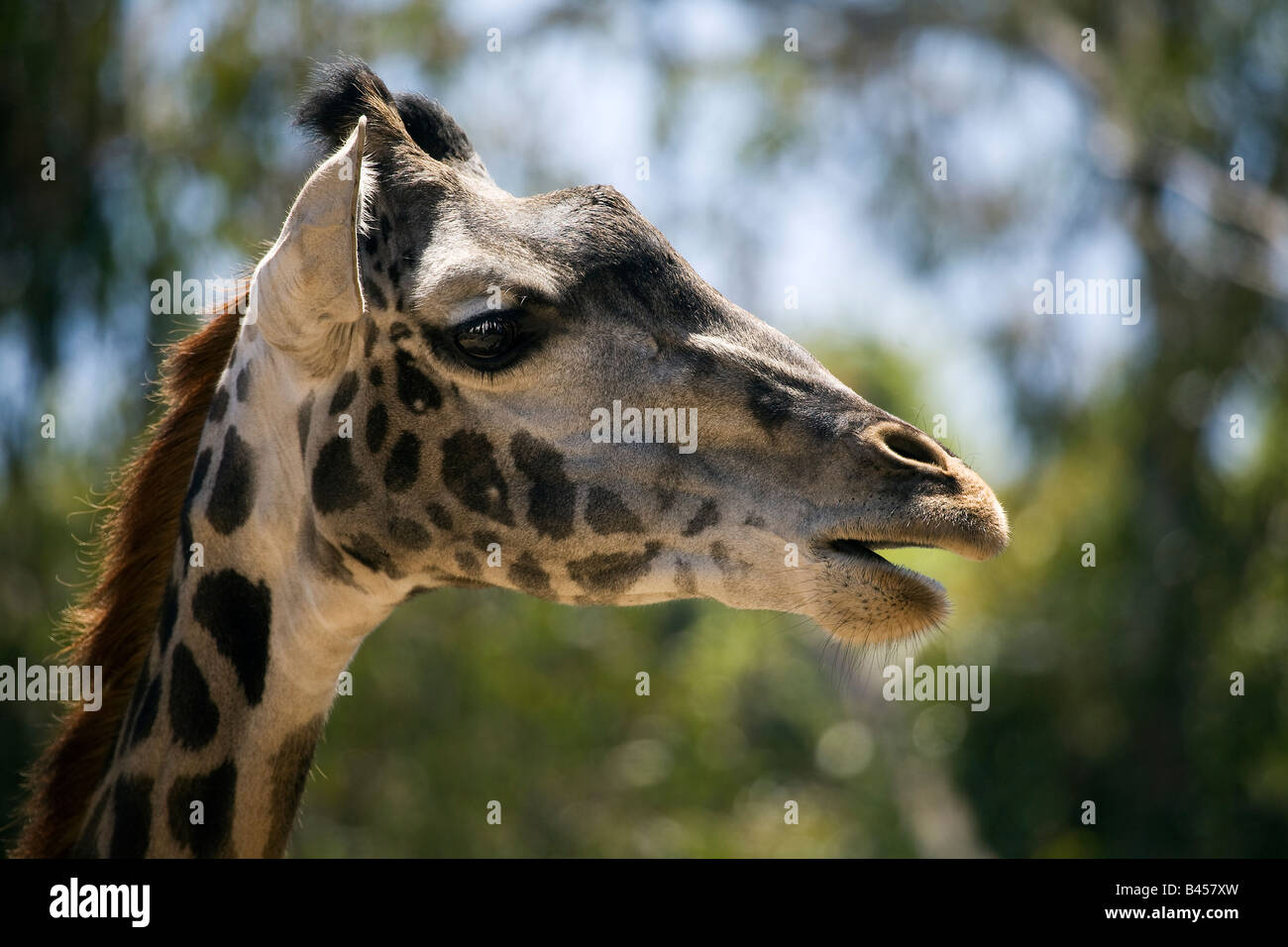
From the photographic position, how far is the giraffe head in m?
2.97

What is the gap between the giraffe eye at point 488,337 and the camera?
3102 millimetres

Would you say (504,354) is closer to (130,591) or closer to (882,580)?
(882,580)

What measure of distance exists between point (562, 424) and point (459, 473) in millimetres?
304

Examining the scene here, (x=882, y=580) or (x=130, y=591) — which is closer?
(x=882, y=580)

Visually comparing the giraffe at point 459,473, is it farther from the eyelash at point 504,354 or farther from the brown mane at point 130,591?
the brown mane at point 130,591

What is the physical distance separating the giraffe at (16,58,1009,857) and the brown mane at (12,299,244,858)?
9.4 inches

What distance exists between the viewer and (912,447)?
2982 mm

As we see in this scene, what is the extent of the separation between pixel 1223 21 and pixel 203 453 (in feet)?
52.3

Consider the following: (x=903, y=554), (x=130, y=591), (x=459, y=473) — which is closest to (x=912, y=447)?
(x=459, y=473)

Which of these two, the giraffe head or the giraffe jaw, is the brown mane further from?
the giraffe jaw

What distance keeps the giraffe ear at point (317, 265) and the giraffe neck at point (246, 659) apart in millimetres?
→ 224

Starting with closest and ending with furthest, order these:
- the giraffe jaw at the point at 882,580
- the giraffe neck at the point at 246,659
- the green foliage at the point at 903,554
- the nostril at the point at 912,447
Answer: the giraffe jaw at the point at 882,580, the nostril at the point at 912,447, the giraffe neck at the point at 246,659, the green foliage at the point at 903,554

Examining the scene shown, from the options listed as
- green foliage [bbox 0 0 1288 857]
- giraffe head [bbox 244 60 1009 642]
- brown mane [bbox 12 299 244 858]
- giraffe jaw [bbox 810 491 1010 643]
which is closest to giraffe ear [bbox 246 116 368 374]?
giraffe head [bbox 244 60 1009 642]

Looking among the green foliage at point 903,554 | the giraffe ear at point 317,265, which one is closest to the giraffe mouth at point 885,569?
the giraffe ear at point 317,265
